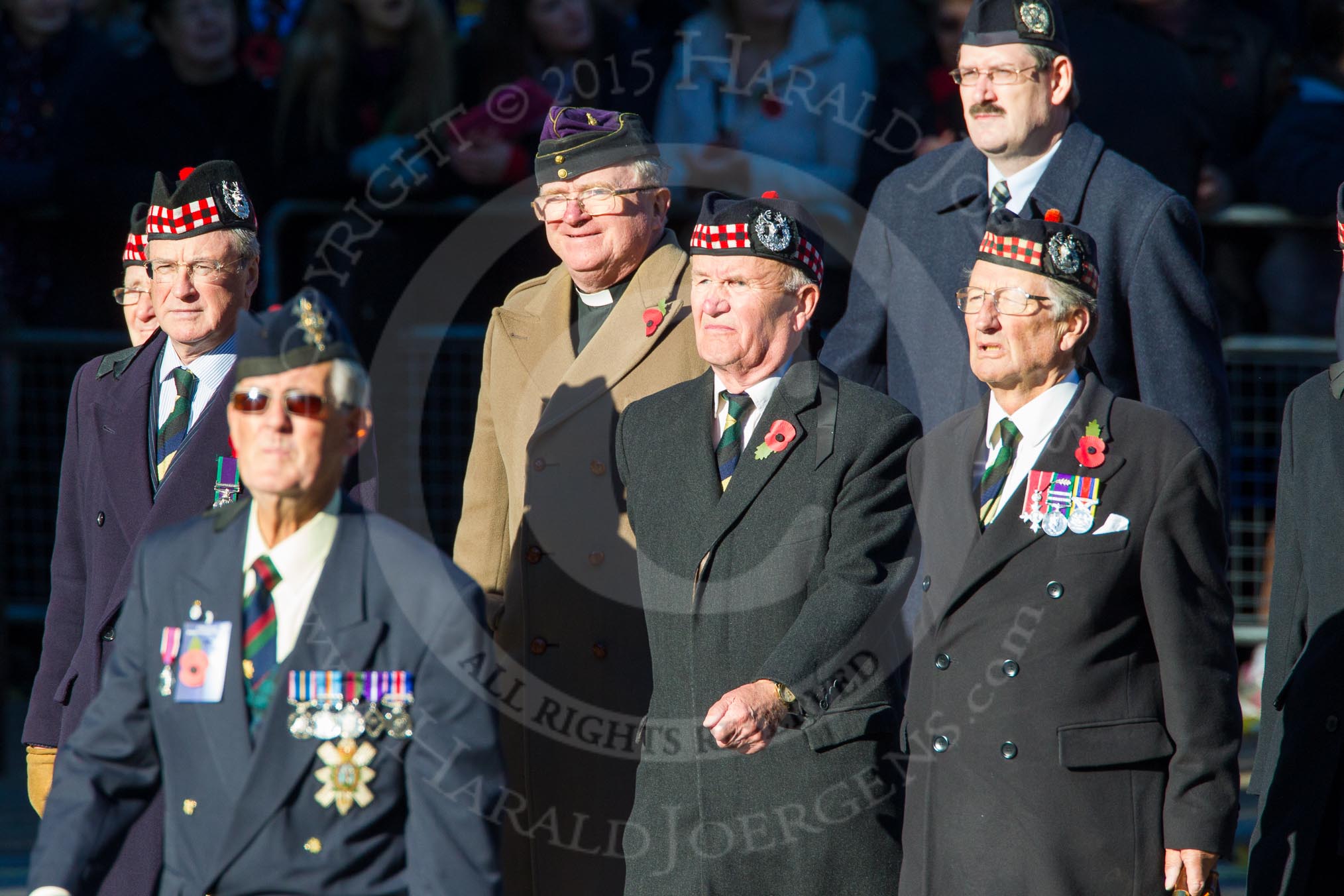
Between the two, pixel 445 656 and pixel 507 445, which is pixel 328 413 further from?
pixel 507 445

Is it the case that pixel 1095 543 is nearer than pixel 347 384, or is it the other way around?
pixel 347 384

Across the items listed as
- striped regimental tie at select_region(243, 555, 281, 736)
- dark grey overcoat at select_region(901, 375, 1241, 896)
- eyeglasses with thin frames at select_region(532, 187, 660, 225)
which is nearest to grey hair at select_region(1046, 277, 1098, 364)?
dark grey overcoat at select_region(901, 375, 1241, 896)

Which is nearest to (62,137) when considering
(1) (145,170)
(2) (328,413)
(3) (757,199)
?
(1) (145,170)

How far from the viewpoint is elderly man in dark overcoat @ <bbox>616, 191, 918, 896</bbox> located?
4078 millimetres

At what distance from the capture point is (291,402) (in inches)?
128

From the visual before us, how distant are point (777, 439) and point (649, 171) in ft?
3.16

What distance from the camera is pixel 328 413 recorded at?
3283 millimetres

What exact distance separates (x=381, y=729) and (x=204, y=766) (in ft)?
1.02

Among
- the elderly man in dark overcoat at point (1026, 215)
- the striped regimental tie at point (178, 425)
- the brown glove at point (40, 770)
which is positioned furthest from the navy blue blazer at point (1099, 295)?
the brown glove at point (40, 770)

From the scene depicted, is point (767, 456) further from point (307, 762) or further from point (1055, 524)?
point (307, 762)

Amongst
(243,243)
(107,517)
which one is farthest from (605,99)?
(107,517)

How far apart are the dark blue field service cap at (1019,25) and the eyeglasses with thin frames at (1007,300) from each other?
1.06m

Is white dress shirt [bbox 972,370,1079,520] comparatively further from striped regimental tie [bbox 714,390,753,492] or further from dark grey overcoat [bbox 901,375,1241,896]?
striped regimental tie [bbox 714,390,753,492]

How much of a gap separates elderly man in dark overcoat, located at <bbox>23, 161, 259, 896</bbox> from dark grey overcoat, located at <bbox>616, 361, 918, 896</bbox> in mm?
1080
